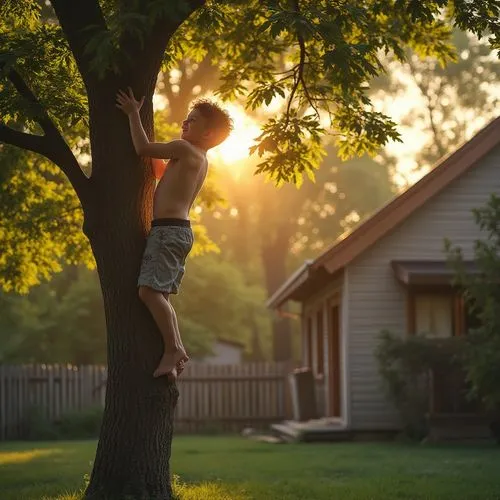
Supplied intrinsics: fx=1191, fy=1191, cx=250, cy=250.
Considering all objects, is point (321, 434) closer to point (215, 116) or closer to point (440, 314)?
point (440, 314)

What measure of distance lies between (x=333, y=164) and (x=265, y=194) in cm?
398

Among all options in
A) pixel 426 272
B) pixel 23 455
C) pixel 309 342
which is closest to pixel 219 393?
pixel 309 342

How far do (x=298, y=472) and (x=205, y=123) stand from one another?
6207mm

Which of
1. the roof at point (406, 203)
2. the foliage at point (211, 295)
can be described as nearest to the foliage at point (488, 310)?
the roof at point (406, 203)

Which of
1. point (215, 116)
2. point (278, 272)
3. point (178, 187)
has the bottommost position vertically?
point (178, 187)

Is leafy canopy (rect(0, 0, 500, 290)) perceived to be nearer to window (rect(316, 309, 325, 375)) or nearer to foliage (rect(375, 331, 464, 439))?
foliage (rect(375, 331, 464, 439))

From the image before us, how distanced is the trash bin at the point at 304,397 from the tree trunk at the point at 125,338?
16.8 meters

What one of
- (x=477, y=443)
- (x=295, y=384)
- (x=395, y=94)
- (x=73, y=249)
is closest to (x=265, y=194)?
(x=395, y=94)

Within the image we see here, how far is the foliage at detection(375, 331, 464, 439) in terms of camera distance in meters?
20.2

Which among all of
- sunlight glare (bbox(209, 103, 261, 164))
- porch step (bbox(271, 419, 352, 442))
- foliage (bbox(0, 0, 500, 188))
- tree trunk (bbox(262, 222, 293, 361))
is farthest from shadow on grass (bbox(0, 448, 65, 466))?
tree trunk (bbox(262, 222, 293, 361))

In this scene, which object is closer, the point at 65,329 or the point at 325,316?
the point at 325,316

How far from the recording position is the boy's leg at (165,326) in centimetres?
848

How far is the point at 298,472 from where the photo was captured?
1381cm

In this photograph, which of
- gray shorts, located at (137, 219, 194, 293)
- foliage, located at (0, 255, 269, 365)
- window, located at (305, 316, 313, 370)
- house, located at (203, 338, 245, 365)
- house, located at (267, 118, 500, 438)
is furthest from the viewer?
house, located at (203, 338, 245, 365)
